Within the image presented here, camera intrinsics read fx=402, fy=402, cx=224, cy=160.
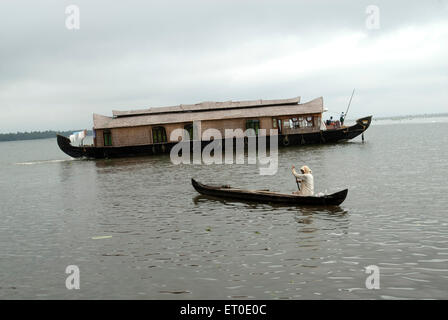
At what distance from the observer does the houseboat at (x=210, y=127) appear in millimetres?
44062

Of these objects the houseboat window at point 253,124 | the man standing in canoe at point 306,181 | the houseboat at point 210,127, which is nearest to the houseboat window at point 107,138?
the houseboat at point 210,127

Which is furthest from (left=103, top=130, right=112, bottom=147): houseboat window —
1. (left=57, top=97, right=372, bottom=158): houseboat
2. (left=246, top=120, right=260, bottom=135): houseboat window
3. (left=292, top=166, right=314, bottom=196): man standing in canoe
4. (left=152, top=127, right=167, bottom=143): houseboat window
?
(left=292, top=166, right=314, bottom=196): man standing in canoe

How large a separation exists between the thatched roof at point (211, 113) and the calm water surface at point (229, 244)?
2336 cm

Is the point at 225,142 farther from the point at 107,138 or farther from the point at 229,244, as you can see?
the point at 229,244

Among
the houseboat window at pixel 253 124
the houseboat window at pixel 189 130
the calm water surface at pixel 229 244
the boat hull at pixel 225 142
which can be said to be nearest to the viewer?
the calm water surface at pixel 229 244

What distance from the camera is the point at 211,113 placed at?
148 ft

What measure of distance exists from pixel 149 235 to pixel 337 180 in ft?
40.5

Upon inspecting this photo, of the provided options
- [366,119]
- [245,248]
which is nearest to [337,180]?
[245,248]

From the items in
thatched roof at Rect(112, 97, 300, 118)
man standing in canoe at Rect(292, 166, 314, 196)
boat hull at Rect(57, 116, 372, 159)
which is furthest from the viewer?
thatched roof at Rect(112, 97, 300, 118)

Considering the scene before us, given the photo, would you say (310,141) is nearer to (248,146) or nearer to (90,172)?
(248,146)

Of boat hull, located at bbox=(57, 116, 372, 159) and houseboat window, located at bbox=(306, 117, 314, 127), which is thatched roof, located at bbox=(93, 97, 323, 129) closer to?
houseboat window, located at bbox=(306, 117, 314, 127)

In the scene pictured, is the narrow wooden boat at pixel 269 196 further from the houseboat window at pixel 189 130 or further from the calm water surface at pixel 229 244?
the houseboat window at pixel 189 130

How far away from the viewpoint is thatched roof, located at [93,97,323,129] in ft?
144

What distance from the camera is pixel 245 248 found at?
1070cm
